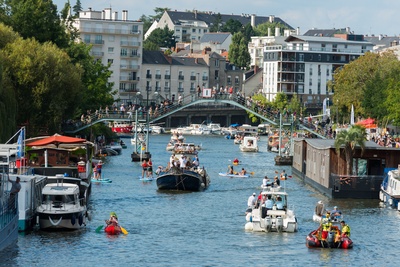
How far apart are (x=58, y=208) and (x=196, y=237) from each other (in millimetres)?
7877

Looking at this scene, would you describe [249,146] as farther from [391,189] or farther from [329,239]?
[329,239]

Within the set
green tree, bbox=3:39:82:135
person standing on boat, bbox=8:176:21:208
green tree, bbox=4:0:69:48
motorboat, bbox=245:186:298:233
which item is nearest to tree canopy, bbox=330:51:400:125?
green tree, bbox=4:0:69:48

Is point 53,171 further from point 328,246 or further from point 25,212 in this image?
point 328,246

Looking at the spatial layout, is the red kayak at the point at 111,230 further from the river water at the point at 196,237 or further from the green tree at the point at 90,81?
the green tree at the point at 90,81

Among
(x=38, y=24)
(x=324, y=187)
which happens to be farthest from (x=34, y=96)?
(x=324, y=187)

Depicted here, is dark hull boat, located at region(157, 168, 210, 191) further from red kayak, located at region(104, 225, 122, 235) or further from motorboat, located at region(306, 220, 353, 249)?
motorboat, located at region(306, 220, 353, 249)

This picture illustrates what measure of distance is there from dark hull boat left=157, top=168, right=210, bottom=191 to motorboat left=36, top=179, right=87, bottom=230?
26039mm

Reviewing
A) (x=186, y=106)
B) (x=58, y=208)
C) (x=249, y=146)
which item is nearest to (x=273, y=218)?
(x=58, y=208)

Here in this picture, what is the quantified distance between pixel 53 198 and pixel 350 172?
2944 cm

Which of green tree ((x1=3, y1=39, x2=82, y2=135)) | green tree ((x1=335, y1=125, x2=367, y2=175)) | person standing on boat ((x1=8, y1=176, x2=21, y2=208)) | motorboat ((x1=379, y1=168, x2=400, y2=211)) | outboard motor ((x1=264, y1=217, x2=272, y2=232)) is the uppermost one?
green tree ((x1=3, y1=39, x2=82, y2=135))

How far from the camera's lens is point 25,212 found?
64188 mm

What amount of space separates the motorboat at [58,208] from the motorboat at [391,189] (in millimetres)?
24288

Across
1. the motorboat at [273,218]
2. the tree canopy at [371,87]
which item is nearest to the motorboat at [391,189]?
the motorboat at [273,218]

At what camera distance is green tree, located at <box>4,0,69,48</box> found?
129m
